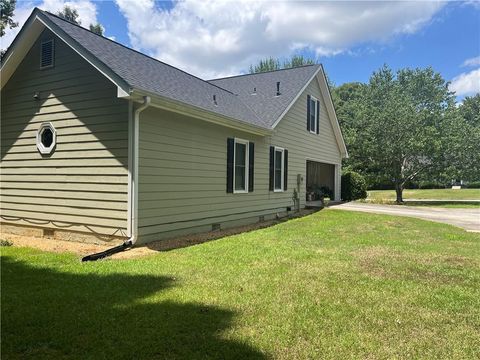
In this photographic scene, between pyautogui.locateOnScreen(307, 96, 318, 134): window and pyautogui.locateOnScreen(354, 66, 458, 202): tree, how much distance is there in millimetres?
8293

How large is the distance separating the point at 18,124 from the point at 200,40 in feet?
38.5

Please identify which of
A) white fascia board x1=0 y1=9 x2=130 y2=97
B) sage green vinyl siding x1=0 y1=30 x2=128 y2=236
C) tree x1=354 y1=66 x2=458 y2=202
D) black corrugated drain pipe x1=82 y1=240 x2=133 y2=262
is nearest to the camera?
black corrugated drain pipe x1=82 y1=240 x2=133 y2=262

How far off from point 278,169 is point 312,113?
433 cm

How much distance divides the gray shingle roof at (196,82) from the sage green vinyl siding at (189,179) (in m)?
0.59

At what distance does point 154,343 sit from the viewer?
322cm

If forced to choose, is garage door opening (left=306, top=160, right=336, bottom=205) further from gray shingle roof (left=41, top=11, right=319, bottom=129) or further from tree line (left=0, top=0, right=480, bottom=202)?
gray shingle roof (left=41, top=11, right=319, bottom=129)

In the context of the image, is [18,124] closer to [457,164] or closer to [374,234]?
[374,234]

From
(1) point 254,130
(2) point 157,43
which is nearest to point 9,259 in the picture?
(1) point 254,130

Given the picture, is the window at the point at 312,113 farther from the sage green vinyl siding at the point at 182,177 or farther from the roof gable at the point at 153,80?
the sage green vinyl siding at the point at 182,177

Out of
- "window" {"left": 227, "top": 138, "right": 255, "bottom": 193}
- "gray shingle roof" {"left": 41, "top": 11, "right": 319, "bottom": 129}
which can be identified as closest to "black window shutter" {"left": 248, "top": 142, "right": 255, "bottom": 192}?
"window" {"left": 227, "top": 138, "right": 255, "bottom": 193}

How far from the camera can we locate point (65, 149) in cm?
838

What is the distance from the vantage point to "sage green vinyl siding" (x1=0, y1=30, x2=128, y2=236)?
7598 mm

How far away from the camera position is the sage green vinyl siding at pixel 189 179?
7738mm

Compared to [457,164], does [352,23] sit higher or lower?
higher
